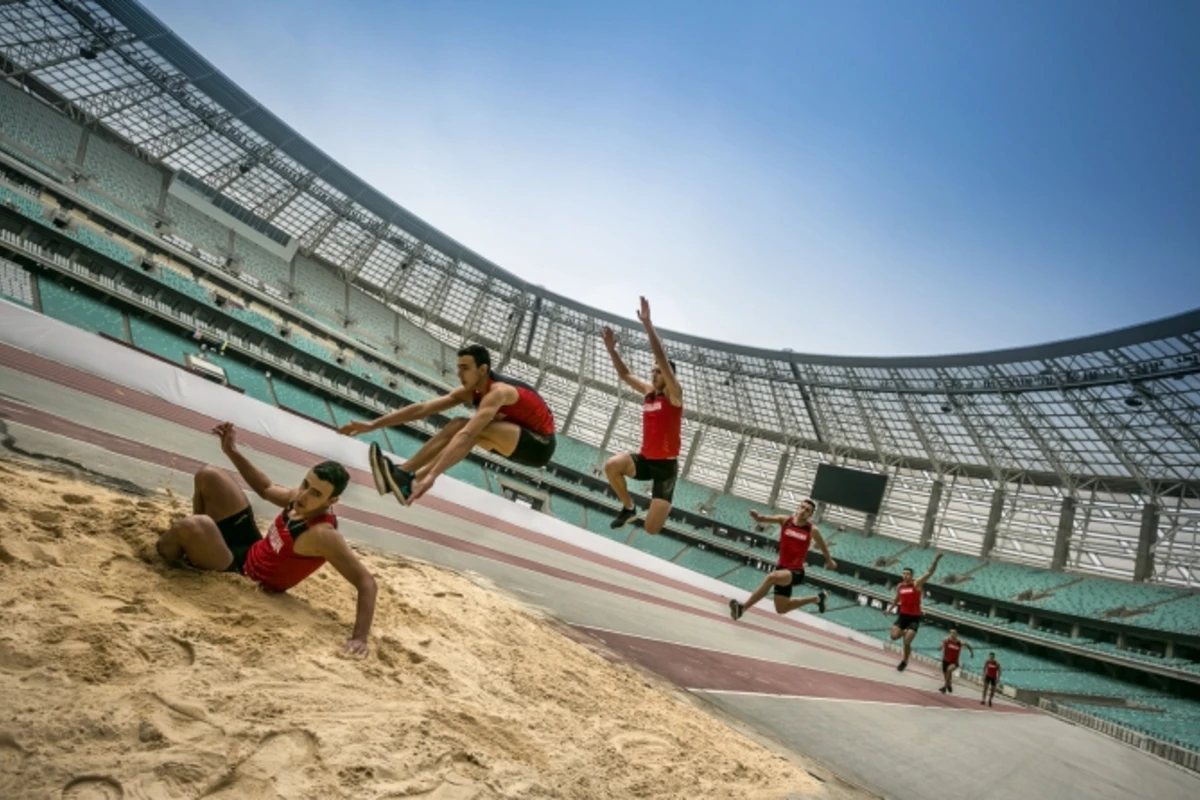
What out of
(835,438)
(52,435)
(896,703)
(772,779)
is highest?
(835,438)

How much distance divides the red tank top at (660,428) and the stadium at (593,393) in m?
1.97

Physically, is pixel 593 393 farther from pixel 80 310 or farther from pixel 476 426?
pixel 476 426

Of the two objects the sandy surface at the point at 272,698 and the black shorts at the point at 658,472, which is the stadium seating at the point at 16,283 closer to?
the sandy surface at the point at 272,698

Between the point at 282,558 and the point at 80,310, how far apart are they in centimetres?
2835

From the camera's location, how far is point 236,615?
2719mm

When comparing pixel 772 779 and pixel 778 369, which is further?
pixel 778 369

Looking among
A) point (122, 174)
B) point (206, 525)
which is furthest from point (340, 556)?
point (122, 174)

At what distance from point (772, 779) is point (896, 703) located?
5.92 meters

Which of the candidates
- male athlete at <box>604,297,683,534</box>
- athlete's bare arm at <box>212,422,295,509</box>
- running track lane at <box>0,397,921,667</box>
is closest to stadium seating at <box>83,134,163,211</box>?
running track lane at <box>0,397,921,667</box>

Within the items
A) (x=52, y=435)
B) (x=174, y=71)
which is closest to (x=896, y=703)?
(x=52, y=435)

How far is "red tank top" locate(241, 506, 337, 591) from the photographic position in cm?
321

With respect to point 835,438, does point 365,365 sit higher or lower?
lower

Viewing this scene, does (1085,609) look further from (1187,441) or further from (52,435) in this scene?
(52,435)

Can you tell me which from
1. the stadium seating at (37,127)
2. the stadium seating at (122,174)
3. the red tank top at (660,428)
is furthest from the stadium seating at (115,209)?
the red tank top at (660,428)
